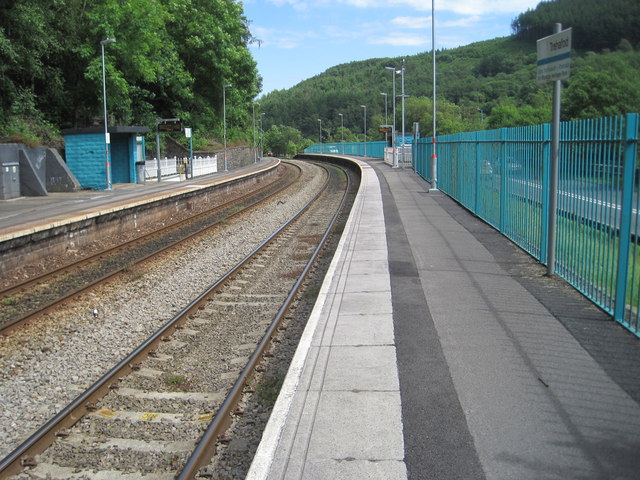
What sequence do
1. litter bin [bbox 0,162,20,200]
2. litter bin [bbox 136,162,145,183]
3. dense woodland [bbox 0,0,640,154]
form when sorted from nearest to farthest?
litter bin [bbox 0,162,20,200] < dense woodland [bbox 0,0,640,154] < litter bin [bbox 136,162,145,183]

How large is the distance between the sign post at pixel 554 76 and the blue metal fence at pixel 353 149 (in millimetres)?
60152

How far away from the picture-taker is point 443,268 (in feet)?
36.3

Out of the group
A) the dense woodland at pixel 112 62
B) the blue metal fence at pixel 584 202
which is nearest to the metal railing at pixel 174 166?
the dense woodland at pixel 112 62

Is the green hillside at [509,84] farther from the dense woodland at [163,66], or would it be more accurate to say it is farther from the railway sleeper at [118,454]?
the railway sleeper at [118,454]

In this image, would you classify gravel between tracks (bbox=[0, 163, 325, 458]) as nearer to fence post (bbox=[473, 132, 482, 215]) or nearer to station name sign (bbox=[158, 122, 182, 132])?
fence post (bbox=[473, 132, 482, 215])

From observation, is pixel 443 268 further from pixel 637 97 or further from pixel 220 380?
pixel 637 97

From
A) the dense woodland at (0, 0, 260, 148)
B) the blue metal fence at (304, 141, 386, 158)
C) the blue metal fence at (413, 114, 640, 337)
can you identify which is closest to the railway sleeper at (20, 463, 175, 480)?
the blue metal fence at (413, 114, 640, 337)

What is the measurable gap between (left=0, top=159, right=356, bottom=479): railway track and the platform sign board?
16.9 ft

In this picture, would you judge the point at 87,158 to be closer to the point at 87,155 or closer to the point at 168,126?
the point at 87,155

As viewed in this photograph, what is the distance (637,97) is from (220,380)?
1864 inches

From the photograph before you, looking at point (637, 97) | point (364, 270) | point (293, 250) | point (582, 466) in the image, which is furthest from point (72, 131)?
point (637, 97)

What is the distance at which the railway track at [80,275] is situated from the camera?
10.7m

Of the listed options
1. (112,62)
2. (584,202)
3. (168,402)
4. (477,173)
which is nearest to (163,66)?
(112,62)

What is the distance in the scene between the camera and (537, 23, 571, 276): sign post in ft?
29.8
